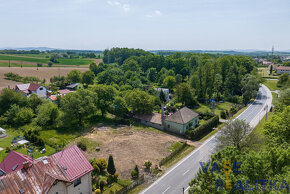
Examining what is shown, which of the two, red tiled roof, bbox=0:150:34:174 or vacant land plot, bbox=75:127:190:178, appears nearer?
red tiled roof, bbox=0:150:34:174

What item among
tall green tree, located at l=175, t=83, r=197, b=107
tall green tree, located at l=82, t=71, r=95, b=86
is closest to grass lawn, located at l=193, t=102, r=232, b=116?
tall green tree, located at l=175, t=83, r=197, b=107

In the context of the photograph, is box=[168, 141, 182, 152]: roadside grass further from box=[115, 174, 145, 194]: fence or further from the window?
the window

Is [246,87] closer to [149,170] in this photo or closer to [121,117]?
[121,117]

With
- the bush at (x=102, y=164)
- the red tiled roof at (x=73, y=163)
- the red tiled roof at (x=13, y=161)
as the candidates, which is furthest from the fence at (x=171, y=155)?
the red tiled roof at (x=13, y=161)

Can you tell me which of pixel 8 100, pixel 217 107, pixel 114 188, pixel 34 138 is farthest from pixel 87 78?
pixel 114 188

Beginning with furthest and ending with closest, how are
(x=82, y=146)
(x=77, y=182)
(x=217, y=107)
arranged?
(x=217, y=107), (x=82, y=146), (x=77, y=182)

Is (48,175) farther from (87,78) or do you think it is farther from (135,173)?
(87,78)
